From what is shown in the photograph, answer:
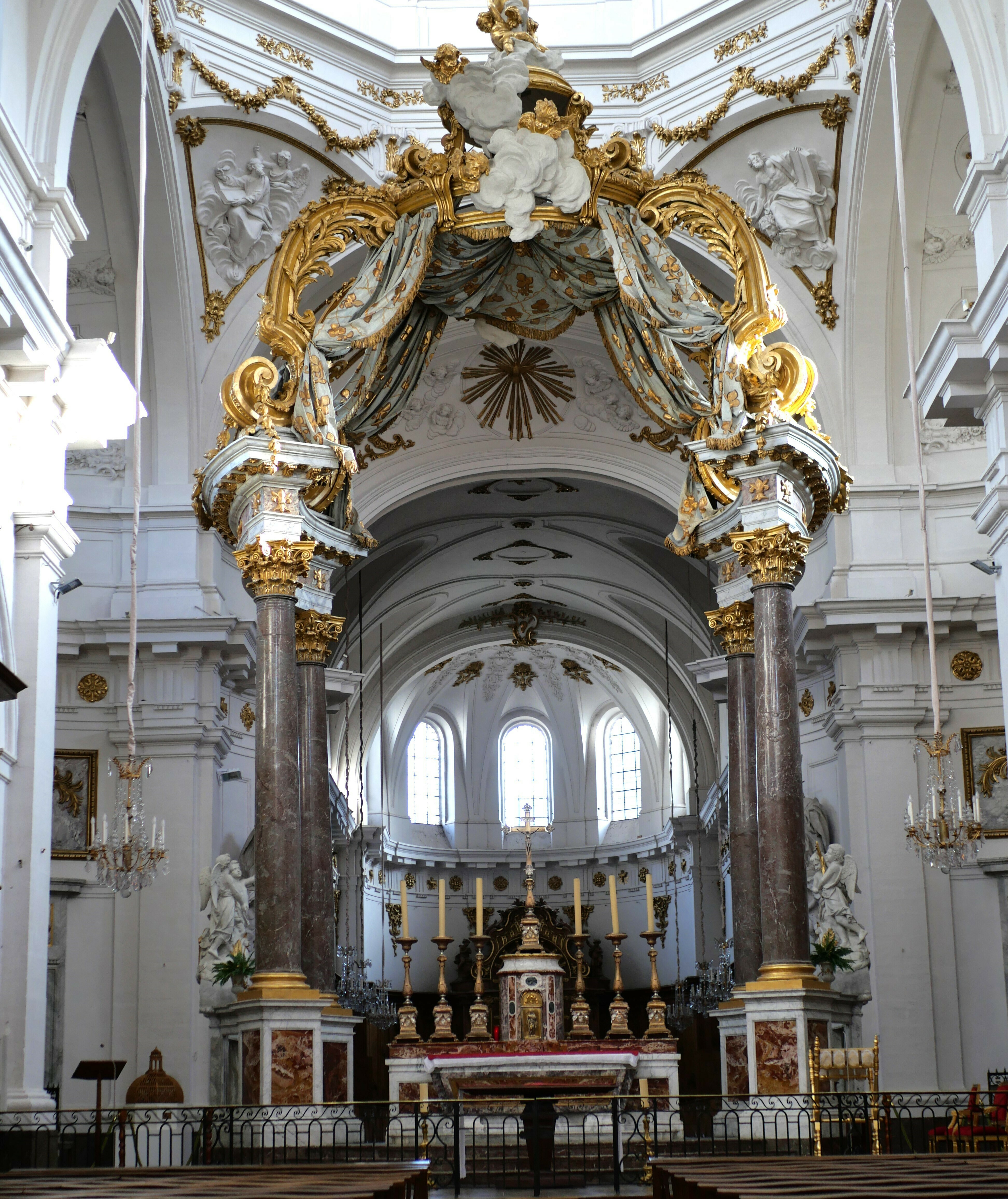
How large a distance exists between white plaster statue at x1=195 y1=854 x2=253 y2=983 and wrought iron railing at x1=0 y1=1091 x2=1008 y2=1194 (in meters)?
2.26

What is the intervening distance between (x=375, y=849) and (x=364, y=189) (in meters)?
18.2

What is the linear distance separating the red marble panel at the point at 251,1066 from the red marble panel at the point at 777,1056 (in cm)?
332

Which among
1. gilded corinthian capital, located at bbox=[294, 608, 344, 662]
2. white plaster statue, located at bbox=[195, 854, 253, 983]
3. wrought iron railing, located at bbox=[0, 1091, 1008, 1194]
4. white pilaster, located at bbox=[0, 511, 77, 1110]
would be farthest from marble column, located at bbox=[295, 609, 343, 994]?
white pilaster, located at bbox=[0, 511, 77, 1110]

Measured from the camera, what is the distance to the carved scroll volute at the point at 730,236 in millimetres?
11844

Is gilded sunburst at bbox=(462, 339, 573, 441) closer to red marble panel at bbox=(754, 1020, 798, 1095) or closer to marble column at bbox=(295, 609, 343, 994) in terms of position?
marble column at bbox=(295, 609, 343, 994)

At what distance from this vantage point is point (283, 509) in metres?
11.8

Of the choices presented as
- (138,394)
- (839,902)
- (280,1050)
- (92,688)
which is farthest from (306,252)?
(839,902)

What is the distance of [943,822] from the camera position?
10977 millimetres

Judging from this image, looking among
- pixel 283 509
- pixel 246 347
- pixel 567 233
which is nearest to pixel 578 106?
pixel 567 233

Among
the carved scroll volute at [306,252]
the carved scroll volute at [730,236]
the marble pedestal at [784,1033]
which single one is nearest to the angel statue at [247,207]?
the carved scroll volute at [306,252]

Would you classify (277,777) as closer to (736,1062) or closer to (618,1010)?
(618,1010)

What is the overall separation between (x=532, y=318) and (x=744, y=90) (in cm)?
485

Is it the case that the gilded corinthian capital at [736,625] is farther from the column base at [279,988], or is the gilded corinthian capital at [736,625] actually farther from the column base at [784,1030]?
the column base at [279,988]

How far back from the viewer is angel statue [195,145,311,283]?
16.4m
